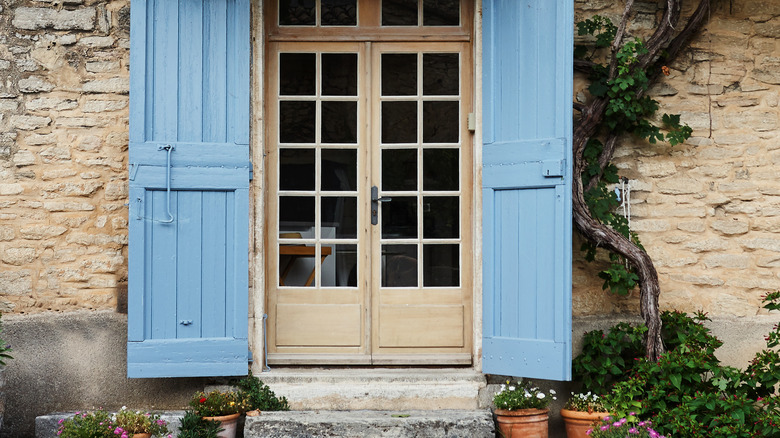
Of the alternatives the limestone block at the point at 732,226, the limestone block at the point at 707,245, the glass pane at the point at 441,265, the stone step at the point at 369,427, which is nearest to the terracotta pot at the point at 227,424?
the stone step at the point at 369,427

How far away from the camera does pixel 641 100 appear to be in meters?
4.81

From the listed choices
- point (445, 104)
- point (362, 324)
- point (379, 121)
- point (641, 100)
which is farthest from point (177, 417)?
point (641, 100)

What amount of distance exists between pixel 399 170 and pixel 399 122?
304mm

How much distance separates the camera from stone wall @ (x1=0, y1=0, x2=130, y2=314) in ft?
15.5

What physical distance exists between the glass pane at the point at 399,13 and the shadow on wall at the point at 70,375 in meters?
2.49

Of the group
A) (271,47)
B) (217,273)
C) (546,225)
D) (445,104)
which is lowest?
(217,273)

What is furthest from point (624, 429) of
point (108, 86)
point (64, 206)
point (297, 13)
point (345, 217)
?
point (108, 86)

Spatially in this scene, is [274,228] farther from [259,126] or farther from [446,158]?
[446,158]

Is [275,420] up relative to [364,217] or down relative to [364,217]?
down

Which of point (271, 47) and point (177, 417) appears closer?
point (177, 417)

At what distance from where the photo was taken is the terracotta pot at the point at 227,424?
14.0ft

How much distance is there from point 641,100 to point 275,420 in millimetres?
2868

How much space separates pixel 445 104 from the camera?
16.3ft

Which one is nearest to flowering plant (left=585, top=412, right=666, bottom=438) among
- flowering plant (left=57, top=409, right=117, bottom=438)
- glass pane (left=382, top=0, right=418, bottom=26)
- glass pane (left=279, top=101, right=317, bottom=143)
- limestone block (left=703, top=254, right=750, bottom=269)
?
limestone block (left=703, top=254, right=750, bottom=269)
